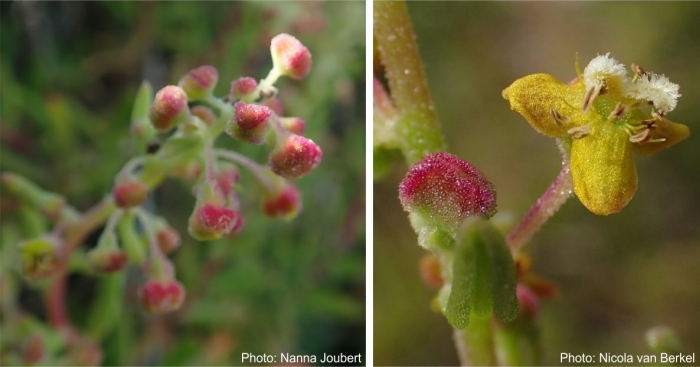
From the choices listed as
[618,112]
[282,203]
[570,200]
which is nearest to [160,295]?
[282,203]

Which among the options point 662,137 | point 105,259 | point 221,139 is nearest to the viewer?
point 662,137

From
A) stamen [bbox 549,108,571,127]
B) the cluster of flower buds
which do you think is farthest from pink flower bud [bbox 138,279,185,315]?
stamen [bbox 549,108,571,127]

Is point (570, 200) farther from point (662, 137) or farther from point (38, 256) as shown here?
point (38, 256)

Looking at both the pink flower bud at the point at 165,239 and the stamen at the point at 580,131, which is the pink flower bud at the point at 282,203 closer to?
the pink flower bud at the point at 165,239

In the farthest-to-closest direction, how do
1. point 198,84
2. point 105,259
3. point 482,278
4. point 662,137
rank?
point 105,259
point 198,84
point 662,137
point 482,278

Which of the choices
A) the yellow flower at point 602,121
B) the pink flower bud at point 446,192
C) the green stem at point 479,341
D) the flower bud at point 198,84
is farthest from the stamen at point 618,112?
the flower bud at point 198,84

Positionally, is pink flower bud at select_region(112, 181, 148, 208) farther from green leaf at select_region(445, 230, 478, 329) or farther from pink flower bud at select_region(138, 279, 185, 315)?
green leaf at select_region(445, 230, 478, 329)

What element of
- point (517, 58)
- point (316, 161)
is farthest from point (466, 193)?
point (517, 58)

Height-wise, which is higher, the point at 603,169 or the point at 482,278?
the point at 603,169
